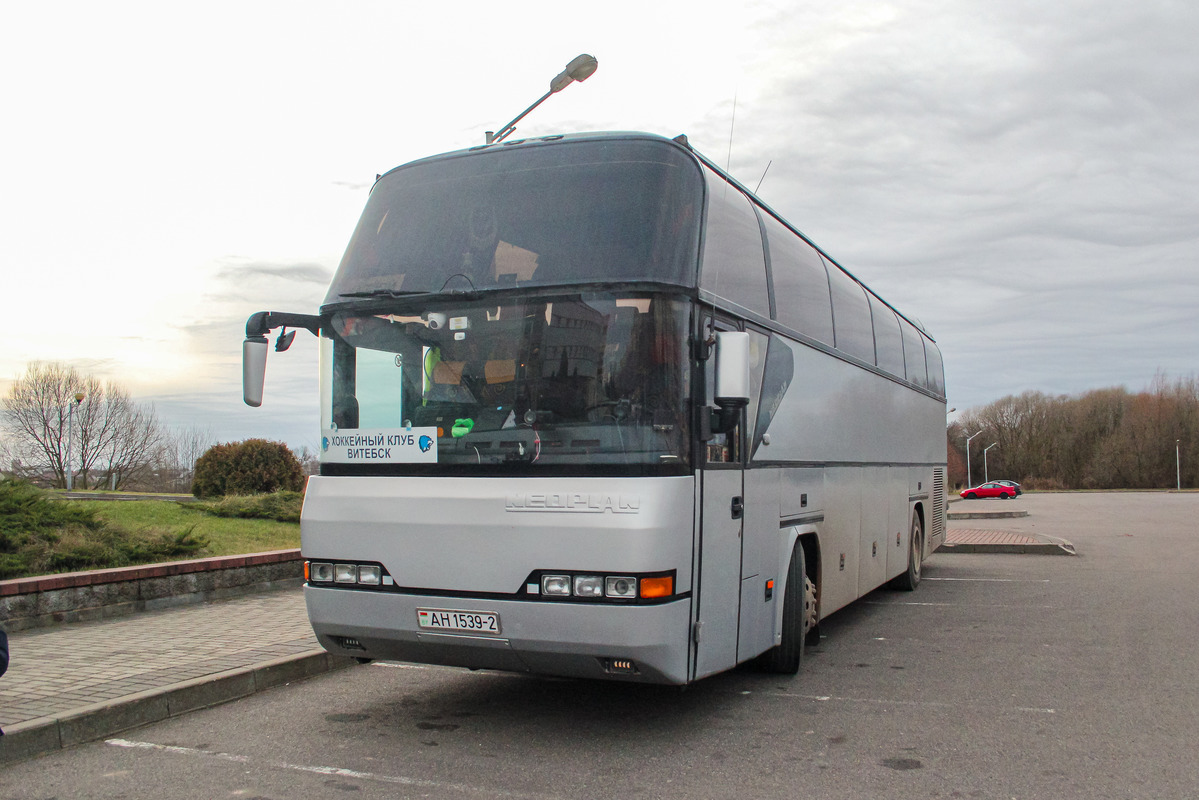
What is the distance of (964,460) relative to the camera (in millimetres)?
112062

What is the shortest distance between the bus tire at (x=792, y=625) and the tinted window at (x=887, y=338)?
4.28 metres

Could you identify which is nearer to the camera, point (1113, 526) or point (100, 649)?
point (100, 649)

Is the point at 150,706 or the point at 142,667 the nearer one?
the point at 150,706

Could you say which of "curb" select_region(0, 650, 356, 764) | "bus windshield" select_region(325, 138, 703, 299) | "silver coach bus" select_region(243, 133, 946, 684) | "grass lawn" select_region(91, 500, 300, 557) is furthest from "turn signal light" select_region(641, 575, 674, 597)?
"grass lawn" select_region(91, 500, 300, 557)

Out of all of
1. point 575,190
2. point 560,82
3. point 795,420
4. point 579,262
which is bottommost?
point 795,420

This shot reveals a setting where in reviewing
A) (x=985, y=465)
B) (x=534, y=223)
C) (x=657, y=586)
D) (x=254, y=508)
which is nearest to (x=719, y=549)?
(x=657, y=586)

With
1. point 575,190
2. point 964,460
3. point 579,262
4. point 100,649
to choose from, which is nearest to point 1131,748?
point 579,262

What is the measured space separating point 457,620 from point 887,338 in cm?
785

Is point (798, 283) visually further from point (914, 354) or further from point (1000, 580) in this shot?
point (1000, 580)

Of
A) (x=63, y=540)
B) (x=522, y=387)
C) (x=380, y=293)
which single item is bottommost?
(x=63, y=540)

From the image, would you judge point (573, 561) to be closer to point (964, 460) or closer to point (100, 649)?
point (100, 649)

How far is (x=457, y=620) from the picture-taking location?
5.66 m

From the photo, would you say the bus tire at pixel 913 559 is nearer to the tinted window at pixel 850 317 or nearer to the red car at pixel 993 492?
the tinted window at pixel 850 317

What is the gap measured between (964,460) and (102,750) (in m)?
115
